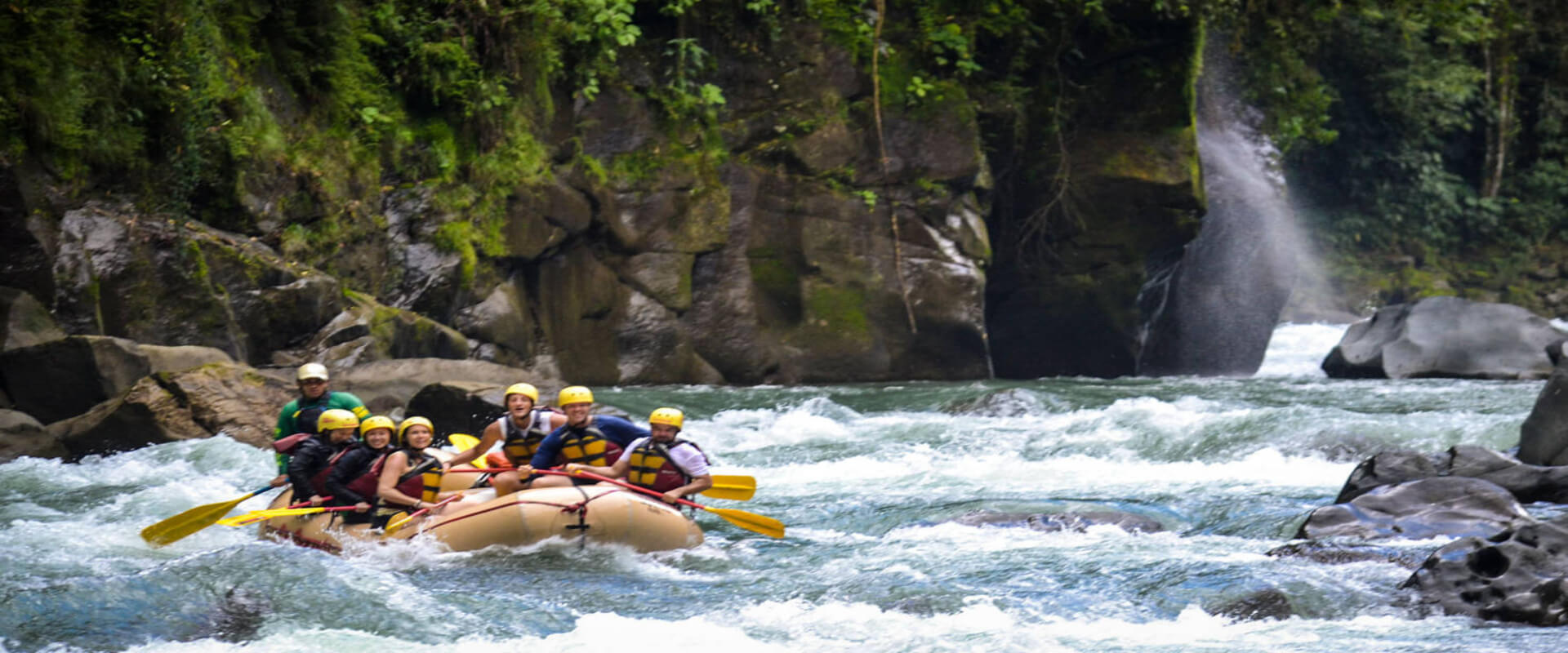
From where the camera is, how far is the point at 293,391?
10703 millimetres

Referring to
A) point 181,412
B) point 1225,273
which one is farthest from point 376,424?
point 1225,273

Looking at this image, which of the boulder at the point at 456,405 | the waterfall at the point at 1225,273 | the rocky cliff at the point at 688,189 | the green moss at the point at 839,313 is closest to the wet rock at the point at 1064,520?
the boulder at the point at 456,405

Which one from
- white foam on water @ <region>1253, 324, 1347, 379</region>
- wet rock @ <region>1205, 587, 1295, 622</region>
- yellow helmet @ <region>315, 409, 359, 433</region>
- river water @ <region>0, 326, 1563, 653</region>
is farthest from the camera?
white foam on water @ <region>1253, 324, 1347, 379</region>

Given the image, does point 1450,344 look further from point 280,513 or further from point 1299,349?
point 280,513

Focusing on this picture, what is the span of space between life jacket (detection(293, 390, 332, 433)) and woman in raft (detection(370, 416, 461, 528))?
0.88 m

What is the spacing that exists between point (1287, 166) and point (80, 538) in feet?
78.8

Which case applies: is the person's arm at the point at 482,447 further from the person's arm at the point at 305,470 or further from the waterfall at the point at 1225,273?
the waterfall at the point at 1225,273

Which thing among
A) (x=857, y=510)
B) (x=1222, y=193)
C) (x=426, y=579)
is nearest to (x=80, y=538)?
(x=426, y=579)

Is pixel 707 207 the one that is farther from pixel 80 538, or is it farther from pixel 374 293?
pixel 80 538

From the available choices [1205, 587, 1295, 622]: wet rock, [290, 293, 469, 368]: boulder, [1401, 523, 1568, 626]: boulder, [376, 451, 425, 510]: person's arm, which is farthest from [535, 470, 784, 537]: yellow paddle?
[290, 293, 469, 368]: boulder

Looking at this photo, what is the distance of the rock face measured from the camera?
16.2 meters

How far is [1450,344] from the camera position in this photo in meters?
16.6

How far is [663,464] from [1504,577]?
396cm

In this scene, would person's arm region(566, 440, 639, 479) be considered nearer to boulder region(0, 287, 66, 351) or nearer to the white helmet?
the white helmet
